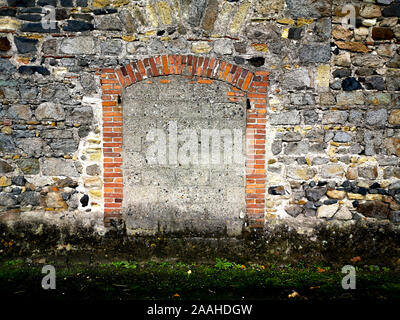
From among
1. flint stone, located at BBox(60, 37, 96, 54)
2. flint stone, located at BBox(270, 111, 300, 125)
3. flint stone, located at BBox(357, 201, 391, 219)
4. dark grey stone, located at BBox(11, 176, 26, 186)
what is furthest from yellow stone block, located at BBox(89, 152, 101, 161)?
flint stone, located at BBox(357, 201, 391, 219)

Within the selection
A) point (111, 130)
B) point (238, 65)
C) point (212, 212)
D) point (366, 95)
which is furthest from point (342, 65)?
point (111, 130)

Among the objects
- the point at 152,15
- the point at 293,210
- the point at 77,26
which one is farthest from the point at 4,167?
the point at 293,210

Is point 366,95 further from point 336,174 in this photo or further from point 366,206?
point 366,206

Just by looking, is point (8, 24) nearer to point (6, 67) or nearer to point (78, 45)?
point (6, 67)

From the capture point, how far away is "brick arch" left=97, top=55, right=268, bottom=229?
4172 mm

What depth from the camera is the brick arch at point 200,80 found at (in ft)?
13.7

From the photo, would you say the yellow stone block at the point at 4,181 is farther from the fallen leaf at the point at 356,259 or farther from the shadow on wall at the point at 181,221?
the fallen leaf at the point at 356,259

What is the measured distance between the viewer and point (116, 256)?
14.2 ft

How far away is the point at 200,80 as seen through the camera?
4.22m

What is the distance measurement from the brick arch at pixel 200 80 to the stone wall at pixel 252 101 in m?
0.09

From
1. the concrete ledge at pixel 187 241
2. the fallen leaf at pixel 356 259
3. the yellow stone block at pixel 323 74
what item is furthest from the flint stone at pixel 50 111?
the fallen leaf at pixel 356 259

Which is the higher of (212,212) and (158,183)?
(158,183)

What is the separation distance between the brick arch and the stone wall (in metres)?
0.09

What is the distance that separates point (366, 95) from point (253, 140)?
161 centimetres
